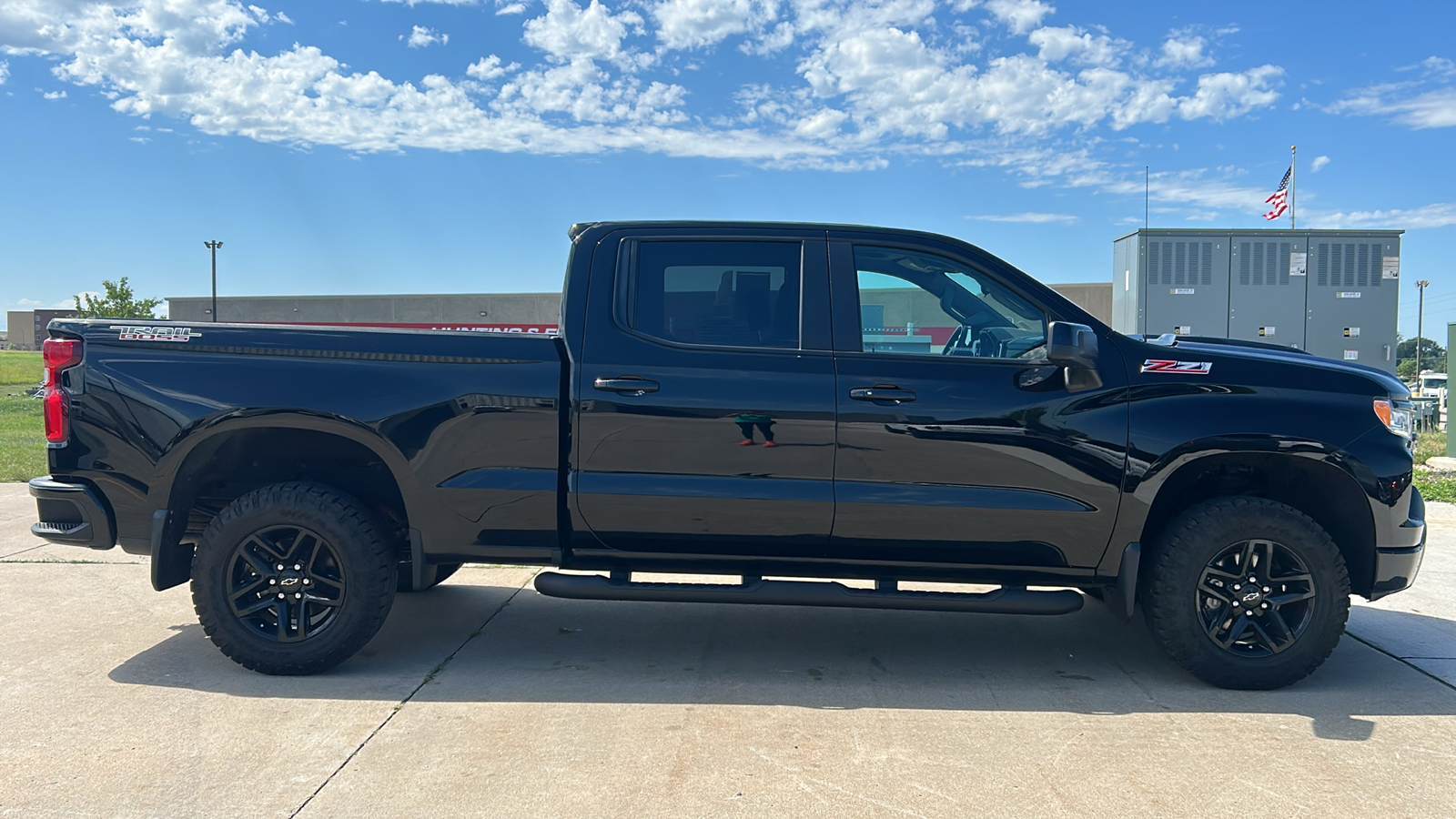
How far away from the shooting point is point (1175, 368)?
4.16 metres

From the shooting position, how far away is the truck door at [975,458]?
409cm

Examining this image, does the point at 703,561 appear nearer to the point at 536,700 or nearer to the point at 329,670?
the point at 536,700

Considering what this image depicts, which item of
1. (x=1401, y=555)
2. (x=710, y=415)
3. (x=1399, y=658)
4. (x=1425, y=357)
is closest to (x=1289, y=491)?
(x=1401, y=555)

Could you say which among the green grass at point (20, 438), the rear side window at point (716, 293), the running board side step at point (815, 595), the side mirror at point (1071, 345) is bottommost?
the green grass at point (20, 438)

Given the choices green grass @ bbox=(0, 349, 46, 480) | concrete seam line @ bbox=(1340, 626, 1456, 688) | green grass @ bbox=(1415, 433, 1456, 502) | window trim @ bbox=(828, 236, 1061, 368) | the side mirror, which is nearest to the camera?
the side mirror

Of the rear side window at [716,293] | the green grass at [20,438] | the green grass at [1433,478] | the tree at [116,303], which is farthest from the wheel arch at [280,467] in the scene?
the tree at [116,303]

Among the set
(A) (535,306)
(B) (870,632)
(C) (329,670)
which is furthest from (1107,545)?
(A) (535,306)

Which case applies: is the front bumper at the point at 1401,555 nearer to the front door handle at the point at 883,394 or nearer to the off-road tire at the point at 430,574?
the front door handle at the point at 883,394

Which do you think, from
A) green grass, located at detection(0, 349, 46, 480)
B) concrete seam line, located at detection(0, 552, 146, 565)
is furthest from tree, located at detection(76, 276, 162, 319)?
concrete seam line, located at detection(0, 552, 146, 565)

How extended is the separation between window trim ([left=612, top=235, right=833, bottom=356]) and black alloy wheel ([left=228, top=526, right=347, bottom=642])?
5.13 feet

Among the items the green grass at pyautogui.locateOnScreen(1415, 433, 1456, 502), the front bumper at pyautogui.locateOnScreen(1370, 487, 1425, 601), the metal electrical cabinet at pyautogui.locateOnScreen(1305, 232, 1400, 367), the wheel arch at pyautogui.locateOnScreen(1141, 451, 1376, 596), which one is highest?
the metal electrical cabinet at pyautogui.locateOnScreen(1305, 232, 1400, 367)

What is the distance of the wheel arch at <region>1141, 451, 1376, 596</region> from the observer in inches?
166

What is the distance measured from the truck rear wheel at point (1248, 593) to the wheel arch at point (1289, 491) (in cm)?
17

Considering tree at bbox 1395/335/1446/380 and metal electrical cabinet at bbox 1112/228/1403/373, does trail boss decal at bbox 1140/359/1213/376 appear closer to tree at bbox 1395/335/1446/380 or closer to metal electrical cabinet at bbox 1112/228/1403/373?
metal electrical cabinet at bbox 1112/228/1403/373
